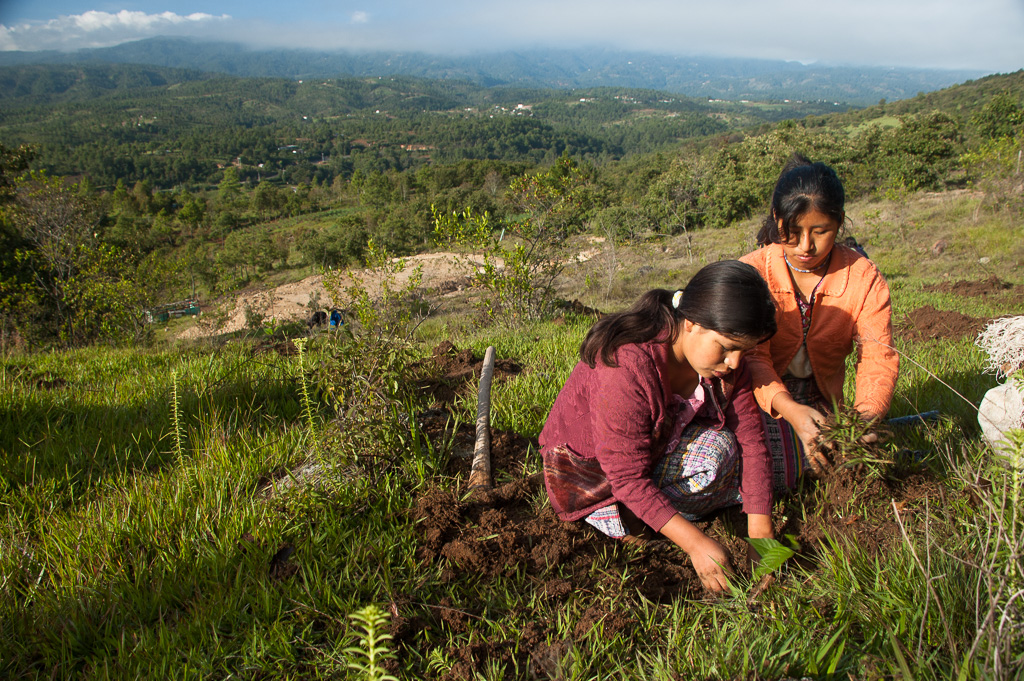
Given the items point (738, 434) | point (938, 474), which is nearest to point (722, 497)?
point (738, 434)

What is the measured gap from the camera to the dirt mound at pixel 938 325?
15.0 feet

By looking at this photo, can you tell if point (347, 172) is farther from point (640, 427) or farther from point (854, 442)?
point (854, 442)

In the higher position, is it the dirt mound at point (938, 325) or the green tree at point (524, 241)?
the green tree at point (524, 241)

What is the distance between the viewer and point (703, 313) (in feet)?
5.49

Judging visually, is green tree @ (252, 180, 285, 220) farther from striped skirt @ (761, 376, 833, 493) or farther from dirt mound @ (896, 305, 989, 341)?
striped skirt @ (761, 376, 833, 493)

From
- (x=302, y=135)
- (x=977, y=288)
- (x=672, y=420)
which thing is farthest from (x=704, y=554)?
(x=302, y=135)

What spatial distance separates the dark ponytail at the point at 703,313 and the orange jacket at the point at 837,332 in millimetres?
635

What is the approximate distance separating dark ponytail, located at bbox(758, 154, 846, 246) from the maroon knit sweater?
0.69 metres

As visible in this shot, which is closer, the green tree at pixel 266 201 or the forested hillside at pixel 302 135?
the green tree at pixel 266 201

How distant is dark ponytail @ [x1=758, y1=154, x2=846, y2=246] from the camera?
208cm

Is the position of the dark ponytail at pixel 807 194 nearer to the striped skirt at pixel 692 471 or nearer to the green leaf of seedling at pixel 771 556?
the striped skirt at pixel 692 471

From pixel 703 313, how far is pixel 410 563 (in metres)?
1.30

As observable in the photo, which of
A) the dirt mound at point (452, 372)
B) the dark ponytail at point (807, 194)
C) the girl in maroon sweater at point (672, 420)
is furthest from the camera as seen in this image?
the dirt mound at point (452, 372)

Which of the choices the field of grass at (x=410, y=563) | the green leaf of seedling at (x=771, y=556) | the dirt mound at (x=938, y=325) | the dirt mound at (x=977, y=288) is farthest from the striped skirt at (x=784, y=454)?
the dirt mound at (x=977, y=288)
